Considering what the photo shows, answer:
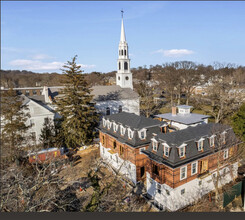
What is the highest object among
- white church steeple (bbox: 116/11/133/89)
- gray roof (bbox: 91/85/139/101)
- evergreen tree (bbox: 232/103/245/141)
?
white church steeple (bbox: 116/11/133/89)

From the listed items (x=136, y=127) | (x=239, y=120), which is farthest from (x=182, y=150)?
(x=239, y=120)

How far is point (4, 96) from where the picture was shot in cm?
1345

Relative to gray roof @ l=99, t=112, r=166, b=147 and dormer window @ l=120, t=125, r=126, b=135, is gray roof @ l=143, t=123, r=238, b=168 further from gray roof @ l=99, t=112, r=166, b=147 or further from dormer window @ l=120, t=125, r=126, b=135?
dormer window @ l=120, t=125, r=126, b=135

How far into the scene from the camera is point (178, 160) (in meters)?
7.77

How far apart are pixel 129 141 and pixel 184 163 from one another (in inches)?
153

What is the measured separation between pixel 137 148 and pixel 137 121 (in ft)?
6.23

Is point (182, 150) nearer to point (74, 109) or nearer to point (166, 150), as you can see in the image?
point (166, 150)

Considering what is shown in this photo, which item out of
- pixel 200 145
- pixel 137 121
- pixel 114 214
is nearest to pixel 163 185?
pixel 200 145

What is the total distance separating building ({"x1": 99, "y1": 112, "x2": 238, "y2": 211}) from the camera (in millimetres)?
6738

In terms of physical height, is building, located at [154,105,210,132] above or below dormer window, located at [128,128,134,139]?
above

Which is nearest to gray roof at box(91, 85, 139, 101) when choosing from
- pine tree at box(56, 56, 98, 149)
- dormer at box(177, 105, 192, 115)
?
pine tree at box(56, 56, 98, 149)

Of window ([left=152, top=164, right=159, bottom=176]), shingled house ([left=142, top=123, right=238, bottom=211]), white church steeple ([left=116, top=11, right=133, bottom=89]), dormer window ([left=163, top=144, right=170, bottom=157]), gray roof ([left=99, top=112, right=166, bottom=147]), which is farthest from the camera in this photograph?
white church steeple ([left=116, top=11, right=133, bottom=89])

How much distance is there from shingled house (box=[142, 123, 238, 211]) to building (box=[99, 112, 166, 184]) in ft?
4.45

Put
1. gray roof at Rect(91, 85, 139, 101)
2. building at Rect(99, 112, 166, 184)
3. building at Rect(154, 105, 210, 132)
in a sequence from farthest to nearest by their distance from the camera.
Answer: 1. gray roof at Rect(91, 85, 139, 101)
2. building at Rect(154, 105, 210, 132)
3. building at Rect(99, 112, 166, 184)
